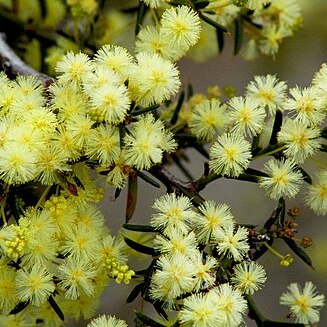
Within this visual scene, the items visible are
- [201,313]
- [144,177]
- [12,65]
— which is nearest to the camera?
[201,313]

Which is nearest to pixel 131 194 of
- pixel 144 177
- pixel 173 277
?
pixel 144 177

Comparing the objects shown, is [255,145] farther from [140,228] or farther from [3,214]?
[3,214]

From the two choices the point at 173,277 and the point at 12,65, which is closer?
the point at 173,277

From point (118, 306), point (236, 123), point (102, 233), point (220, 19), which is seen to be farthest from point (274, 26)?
point (118, 306)

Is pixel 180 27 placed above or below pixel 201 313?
above

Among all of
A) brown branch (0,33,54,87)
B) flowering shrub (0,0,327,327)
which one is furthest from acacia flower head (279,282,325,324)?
brown branch (0,33,54,87)

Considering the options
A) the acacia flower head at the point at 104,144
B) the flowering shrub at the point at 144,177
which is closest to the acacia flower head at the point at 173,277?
the flowering shrub at the point at 144,177

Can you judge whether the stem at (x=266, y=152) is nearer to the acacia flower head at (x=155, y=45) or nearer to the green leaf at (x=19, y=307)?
the acacia flower head at (x=155, y=45)
